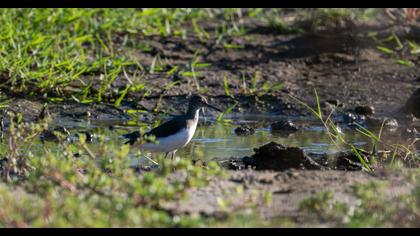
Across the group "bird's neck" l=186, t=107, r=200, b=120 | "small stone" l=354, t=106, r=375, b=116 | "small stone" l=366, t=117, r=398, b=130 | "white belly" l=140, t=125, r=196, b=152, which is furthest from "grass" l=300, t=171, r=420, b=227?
"small stone" l=354, t=106, r=375, b=116

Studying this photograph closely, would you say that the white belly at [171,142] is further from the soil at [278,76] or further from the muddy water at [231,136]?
the soil at [278,76]

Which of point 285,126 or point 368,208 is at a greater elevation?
point 368,208

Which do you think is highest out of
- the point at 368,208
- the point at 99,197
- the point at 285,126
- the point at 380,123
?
the point at 99,197

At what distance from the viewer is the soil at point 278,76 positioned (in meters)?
10.9

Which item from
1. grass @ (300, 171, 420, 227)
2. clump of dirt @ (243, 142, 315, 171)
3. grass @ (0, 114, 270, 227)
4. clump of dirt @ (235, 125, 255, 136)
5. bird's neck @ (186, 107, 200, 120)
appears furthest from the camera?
clump of dirt @ (235, 125, 255, 136)

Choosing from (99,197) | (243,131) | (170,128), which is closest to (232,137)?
(243,131)

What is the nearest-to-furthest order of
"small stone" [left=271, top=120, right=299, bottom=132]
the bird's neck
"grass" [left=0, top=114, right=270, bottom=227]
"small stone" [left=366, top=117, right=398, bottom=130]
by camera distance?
"grass" [left=0, top=114, right=270, bottom=227], the bird's neck, "small stone" [left=271, top=120, right=299, bottom=132], "small stone" [left=366, top=117, right=398, bottom=130]

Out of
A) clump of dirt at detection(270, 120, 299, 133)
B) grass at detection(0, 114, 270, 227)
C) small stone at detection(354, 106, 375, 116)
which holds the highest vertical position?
grass at detection(0, 114, 270, 227)

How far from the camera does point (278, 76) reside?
38.6 feet

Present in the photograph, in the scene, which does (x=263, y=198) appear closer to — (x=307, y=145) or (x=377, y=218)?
(x=377, y=218)

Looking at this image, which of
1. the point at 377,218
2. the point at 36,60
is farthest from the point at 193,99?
the point at 377,218

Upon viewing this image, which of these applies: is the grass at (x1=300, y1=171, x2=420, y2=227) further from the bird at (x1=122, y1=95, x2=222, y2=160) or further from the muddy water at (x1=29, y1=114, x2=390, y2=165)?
the muddy water at (x1=29, y1=114, x2=390, y2=165)

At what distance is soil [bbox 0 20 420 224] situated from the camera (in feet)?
35.8

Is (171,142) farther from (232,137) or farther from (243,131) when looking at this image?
(243,131)
